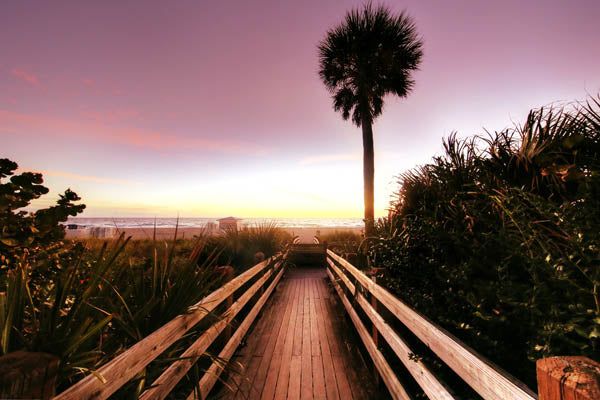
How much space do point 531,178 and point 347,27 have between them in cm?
1054

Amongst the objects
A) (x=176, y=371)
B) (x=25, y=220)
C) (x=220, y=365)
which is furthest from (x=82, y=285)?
(x=220, y=365)

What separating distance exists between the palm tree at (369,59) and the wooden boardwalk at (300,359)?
5965mm

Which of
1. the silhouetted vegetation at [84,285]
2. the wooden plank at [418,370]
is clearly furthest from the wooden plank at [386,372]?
the silhouetted vegetation at [84,285]

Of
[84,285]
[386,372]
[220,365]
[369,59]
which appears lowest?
[386,372]

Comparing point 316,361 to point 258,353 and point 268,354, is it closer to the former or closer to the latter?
point 268,354

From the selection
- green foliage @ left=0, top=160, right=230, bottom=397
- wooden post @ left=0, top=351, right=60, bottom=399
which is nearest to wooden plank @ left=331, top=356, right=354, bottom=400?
green foliage @ left=0, top=160, right=230, bottom=397

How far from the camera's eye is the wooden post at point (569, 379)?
25.0 inches

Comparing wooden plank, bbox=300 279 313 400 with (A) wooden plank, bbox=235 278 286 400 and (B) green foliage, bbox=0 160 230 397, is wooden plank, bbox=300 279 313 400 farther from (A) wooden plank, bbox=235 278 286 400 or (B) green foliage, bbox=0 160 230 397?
(B) green foliage, bbox=0 160 230 397

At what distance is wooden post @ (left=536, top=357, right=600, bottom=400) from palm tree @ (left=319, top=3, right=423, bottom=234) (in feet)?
30.8

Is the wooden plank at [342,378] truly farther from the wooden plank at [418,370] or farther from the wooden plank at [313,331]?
the wooden plank at [418,370]

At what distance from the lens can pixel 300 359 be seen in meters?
3.21

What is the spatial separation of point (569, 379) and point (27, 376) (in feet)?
4.28

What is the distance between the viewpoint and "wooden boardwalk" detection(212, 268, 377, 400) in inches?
101

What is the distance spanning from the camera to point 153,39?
281 inches
